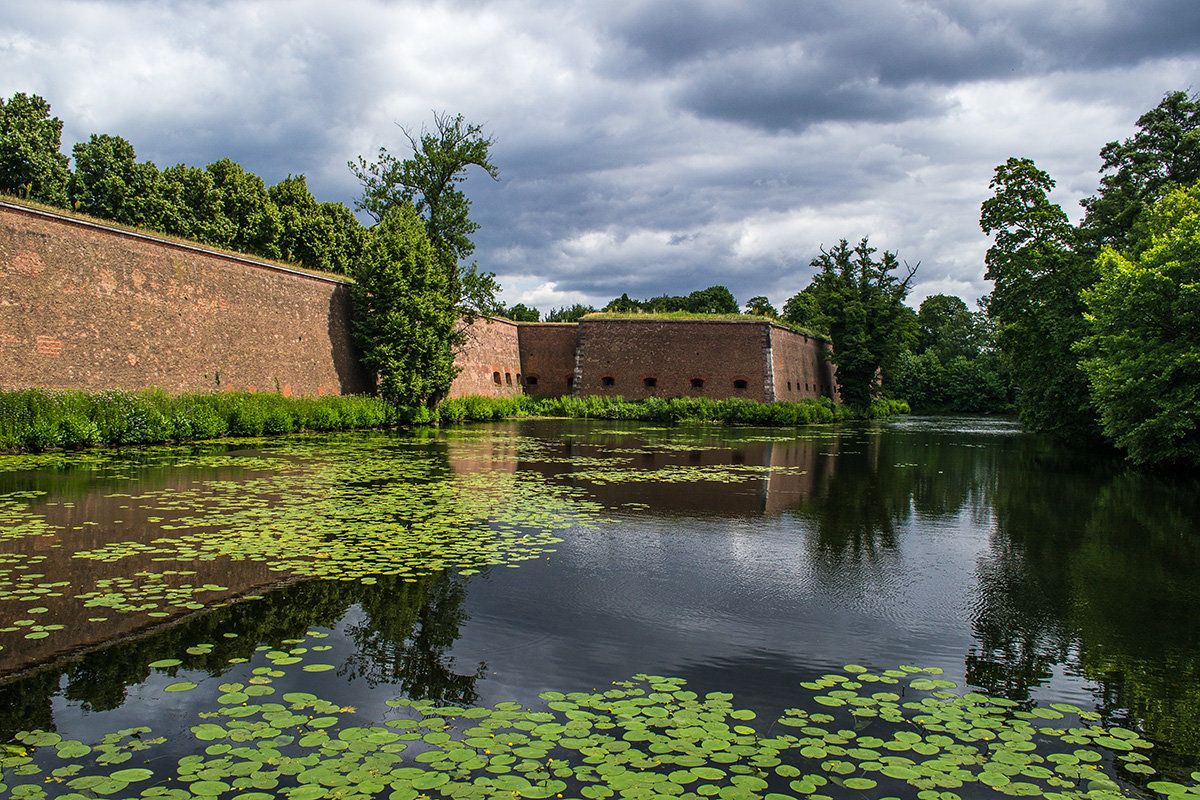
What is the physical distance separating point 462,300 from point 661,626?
26.6 meters

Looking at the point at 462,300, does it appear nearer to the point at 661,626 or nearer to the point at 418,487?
the point at 418,487

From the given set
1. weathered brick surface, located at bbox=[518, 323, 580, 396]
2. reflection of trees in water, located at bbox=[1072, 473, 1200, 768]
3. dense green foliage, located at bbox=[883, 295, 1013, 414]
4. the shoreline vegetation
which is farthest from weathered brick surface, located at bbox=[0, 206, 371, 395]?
dense green foliage, located at bbox=[883, 295, 1013, 414]

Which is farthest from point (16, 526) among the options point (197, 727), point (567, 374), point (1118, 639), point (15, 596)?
point (567, 374)

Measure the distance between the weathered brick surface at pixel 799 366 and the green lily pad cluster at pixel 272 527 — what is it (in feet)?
85.8

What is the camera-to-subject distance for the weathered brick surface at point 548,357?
39250 millimetres

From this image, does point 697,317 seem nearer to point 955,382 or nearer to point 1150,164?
point 1150,164

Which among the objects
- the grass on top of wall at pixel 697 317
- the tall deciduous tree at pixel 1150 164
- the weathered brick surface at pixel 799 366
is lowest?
the weathered brick surface at pixel 799 366

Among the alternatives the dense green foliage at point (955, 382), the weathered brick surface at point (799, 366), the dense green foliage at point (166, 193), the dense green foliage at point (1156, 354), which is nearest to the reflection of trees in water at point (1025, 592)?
the dense green foliage at point (1156, 354)

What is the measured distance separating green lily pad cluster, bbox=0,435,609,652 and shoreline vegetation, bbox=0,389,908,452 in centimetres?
145

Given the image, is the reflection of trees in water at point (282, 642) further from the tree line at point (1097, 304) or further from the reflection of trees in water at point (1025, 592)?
the tree line at point (1097, 304)

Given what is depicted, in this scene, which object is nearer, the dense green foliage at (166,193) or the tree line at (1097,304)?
the tree line at (1097,304)

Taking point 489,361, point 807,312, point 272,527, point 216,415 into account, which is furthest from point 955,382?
point 272,527

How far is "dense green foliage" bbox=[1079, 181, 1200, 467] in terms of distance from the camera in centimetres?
1482

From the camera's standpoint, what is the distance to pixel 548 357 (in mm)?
39469
